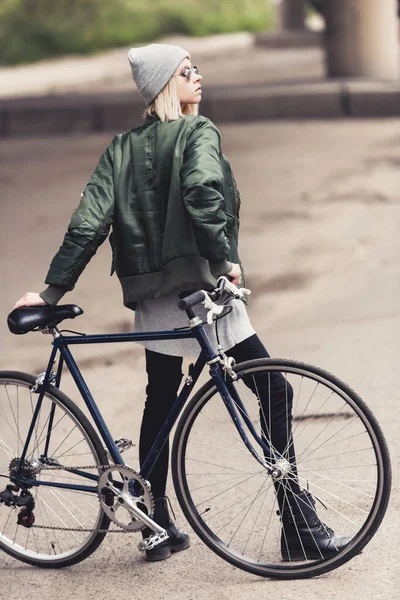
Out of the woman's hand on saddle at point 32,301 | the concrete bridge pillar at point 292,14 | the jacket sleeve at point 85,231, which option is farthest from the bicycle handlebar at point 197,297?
the concrete bridge pillar at point 292,14

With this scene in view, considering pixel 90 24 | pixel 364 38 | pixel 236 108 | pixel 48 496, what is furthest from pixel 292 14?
pixel 48 496

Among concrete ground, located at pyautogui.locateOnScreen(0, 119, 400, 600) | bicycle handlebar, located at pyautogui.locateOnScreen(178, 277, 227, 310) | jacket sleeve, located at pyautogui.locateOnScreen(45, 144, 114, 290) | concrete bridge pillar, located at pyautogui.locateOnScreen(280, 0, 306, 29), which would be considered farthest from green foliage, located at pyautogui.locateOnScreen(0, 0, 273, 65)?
bicycle handlebar, located at pyautogui.locateOnScreen(178, 277, 227, 310)

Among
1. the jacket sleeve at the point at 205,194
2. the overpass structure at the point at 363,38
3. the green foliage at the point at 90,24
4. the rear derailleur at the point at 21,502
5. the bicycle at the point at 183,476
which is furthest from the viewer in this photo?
the green foliage at the point at 90,24

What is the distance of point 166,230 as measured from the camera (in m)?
3.57

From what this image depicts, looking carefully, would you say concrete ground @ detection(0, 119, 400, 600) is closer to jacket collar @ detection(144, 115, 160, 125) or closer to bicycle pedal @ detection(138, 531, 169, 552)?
bicycle pedal @ detection(138, 531, 169, 552)

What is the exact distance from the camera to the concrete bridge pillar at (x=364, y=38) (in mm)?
15109

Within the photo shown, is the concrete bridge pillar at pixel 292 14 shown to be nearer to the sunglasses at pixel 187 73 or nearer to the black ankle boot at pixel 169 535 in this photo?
the sunglasses at pixel 187 73

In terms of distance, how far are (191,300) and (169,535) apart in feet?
2.92

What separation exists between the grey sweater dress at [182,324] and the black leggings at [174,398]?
52 millimetres

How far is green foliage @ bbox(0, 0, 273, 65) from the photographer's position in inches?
1022

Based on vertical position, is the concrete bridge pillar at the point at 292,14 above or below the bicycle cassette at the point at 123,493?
above

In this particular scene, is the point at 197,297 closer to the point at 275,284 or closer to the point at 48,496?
the point at 48,496

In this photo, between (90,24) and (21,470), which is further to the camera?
(90,24)

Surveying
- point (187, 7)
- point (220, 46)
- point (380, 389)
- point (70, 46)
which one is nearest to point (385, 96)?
point (380, 389)
